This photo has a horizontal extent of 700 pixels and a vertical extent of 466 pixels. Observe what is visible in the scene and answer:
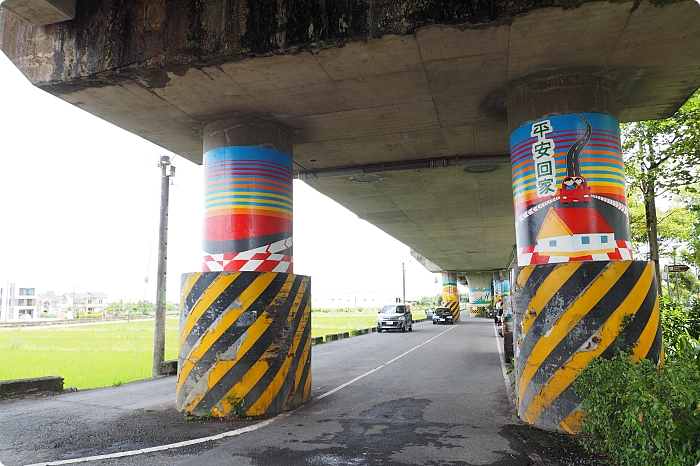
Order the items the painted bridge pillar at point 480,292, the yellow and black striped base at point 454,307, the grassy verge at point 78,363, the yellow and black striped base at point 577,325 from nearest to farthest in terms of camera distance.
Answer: the yellow and black striped base at point 577,325
the grassy verge at point 78,363
the yellow and black striped base at point 454,307
the painted bridge pillar at point 480,292

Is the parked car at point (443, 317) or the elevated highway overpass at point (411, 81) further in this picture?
the parked car at point (443, 317)

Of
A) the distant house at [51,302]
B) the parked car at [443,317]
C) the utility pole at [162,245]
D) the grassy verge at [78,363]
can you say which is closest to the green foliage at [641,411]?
the grassy verge at [78,363]

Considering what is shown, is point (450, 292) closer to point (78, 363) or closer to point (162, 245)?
point (78, 363)

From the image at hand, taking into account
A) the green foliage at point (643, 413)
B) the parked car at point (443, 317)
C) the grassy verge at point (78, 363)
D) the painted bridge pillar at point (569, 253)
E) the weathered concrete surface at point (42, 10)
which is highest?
the weathered concrete surface at point (42, 10)

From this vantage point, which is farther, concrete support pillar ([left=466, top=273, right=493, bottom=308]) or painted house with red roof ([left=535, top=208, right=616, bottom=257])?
concrete support pillar ([left=466, top=273, right=493, bottom=308])

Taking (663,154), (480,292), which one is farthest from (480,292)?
(663,154)

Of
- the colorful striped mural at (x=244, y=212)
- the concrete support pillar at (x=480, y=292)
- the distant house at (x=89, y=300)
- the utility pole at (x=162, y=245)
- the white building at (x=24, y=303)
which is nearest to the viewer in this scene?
the colorful striped mural at (x=244, y=212)

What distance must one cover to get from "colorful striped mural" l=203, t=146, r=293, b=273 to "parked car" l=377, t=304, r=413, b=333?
2252 centimetres

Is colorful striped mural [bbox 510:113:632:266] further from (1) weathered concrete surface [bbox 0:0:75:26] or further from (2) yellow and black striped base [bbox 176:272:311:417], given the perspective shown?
(1) weathered concrete surface [bbox 0:0:75:26]

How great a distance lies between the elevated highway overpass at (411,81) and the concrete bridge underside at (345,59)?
0.07 feet

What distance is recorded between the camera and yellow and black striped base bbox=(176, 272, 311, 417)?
687 centimetres

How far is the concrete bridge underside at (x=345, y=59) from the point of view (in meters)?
5.29

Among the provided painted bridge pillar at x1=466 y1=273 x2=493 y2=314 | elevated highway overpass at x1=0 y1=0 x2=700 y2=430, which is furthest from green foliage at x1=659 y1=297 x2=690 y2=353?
painted bridge pillar at x1=466 y1=273 x2=493 y2=314

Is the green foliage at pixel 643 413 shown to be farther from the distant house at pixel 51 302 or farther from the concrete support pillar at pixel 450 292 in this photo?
the distant house at pixel 51 302
